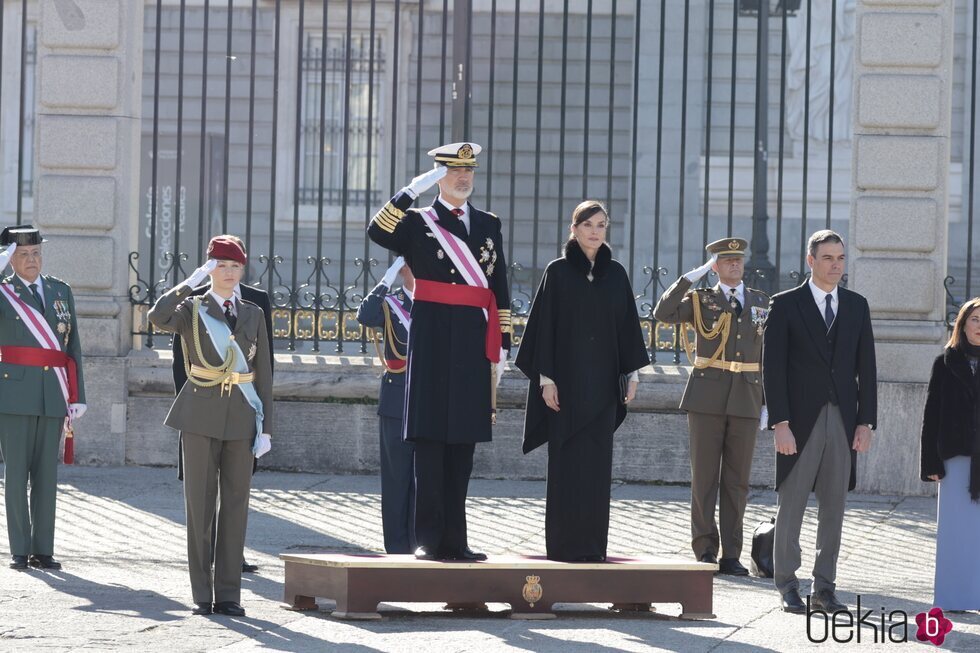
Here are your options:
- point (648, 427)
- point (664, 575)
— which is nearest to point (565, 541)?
point (664, 575)

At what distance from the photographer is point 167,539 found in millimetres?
9172

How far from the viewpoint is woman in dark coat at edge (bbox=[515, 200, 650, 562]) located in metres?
7.32

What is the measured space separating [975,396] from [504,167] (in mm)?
12495

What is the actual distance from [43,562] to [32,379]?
948 mm

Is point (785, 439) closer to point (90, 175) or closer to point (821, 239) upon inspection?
point (821, 239)

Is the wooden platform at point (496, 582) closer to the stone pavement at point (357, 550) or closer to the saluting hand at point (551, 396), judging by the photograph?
the stone pavement at point (357, 550)

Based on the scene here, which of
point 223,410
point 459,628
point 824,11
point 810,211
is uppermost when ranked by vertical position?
point 824,11

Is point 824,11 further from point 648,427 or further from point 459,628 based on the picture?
point 459,628

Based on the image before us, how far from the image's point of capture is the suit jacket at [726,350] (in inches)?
347

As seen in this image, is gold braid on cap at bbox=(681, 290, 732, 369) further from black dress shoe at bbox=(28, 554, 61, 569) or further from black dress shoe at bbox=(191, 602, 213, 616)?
black dress shoe at bbox=(28, 554, 61, 569)

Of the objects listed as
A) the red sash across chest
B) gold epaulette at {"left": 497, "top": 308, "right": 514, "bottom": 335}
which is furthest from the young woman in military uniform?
gold epaulette at {"left": 497, "top": 308, "right": 514, "bottom": 335}

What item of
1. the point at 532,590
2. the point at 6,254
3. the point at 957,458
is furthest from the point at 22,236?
the point at 957,458

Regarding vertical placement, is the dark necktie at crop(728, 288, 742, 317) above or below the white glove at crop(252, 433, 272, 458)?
above

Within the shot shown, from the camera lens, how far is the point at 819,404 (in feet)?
23.9
